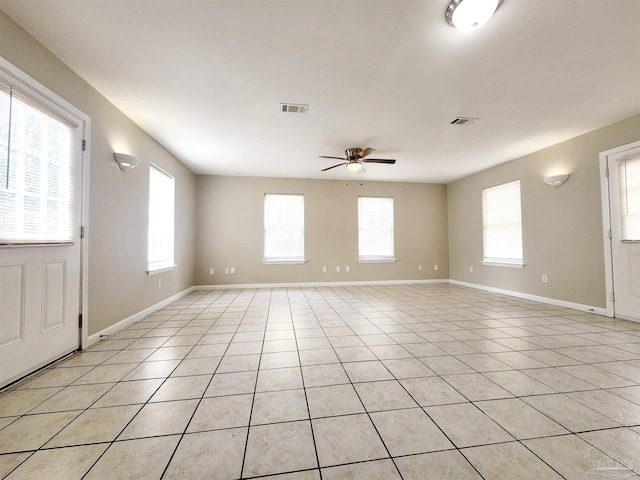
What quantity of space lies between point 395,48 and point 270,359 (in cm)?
288

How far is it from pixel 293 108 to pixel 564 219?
14.9 ft

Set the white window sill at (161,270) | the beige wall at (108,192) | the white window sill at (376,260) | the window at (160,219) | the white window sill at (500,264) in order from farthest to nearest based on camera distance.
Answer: the white window sill at (376,260), the white window sill at (500,264), the window at (160,219), the white window sill at (161,270), the beige wall at (108,192)

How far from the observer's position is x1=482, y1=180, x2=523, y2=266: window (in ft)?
16.7

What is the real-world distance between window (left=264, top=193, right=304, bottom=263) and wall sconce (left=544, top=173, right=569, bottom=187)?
185 inches

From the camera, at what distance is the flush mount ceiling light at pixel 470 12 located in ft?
5.65

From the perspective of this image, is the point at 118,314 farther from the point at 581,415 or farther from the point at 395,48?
the point at 581,415

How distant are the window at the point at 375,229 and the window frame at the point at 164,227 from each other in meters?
4.18

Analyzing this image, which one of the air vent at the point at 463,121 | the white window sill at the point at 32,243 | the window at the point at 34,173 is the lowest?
the white window sill at the point at 32,243

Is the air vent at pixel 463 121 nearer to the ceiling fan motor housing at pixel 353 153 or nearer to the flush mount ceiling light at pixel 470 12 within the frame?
the ceiling fan motor housing at pixel 353 153

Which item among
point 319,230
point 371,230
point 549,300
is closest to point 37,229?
point 319,230

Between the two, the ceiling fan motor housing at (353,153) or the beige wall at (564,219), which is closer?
the beige wall at (564,219)

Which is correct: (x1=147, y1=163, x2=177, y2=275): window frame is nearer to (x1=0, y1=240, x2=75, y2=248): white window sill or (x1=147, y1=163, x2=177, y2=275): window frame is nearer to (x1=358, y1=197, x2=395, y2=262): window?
(x1=0, y1=240, x2=75, y2=248): white window sill

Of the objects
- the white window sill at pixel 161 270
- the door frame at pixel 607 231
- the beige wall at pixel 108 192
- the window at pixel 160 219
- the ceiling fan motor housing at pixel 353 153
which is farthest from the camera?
the ceiling fan motor housing at pixel 353 153

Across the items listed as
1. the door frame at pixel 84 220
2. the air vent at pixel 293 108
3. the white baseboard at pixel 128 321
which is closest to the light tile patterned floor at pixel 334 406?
the white baseboard at pixel 128 321
